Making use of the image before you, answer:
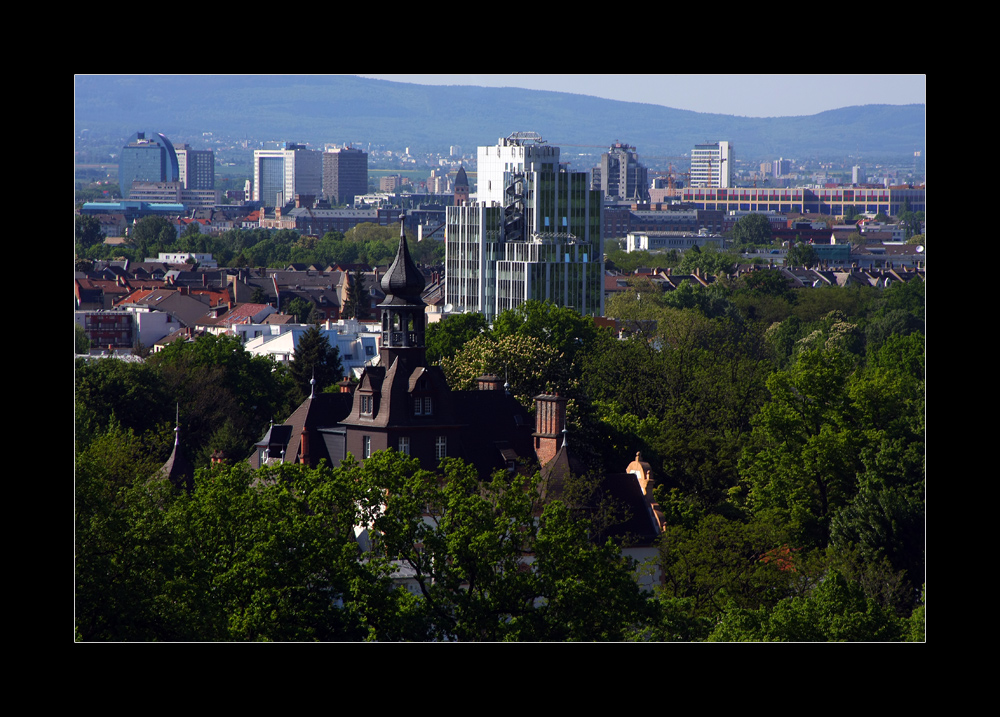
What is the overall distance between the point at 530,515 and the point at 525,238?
296 ft

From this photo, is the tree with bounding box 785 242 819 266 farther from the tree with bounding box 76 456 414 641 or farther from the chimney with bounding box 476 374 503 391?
the tree with bounding box 76 456 414 641

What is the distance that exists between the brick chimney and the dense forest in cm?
147

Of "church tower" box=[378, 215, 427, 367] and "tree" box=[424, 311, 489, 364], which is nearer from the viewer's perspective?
"church tower" box=[378, 215, 427, 367]

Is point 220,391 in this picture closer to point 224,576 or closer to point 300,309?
point 224,576

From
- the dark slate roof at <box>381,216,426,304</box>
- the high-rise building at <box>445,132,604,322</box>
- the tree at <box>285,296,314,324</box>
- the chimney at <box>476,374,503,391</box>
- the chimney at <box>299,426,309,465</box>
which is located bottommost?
the chimney at <box>299,426,309,465</box>

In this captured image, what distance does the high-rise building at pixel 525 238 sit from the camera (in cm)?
11644

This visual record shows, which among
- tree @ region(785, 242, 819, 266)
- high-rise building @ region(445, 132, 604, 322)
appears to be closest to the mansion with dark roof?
high-rise building @ region(445, 132, 604, 322)


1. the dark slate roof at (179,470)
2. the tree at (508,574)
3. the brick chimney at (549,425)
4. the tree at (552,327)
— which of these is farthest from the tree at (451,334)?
the tree at (508,574)

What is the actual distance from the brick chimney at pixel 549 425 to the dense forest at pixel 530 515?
1.47 m

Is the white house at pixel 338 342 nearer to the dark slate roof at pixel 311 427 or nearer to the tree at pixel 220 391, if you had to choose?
the tree at pixel 220 391

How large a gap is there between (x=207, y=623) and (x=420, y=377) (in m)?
23.2

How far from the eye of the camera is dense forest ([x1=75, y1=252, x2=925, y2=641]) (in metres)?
30.2

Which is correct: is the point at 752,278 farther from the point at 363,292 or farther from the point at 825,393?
the point at 825,393
